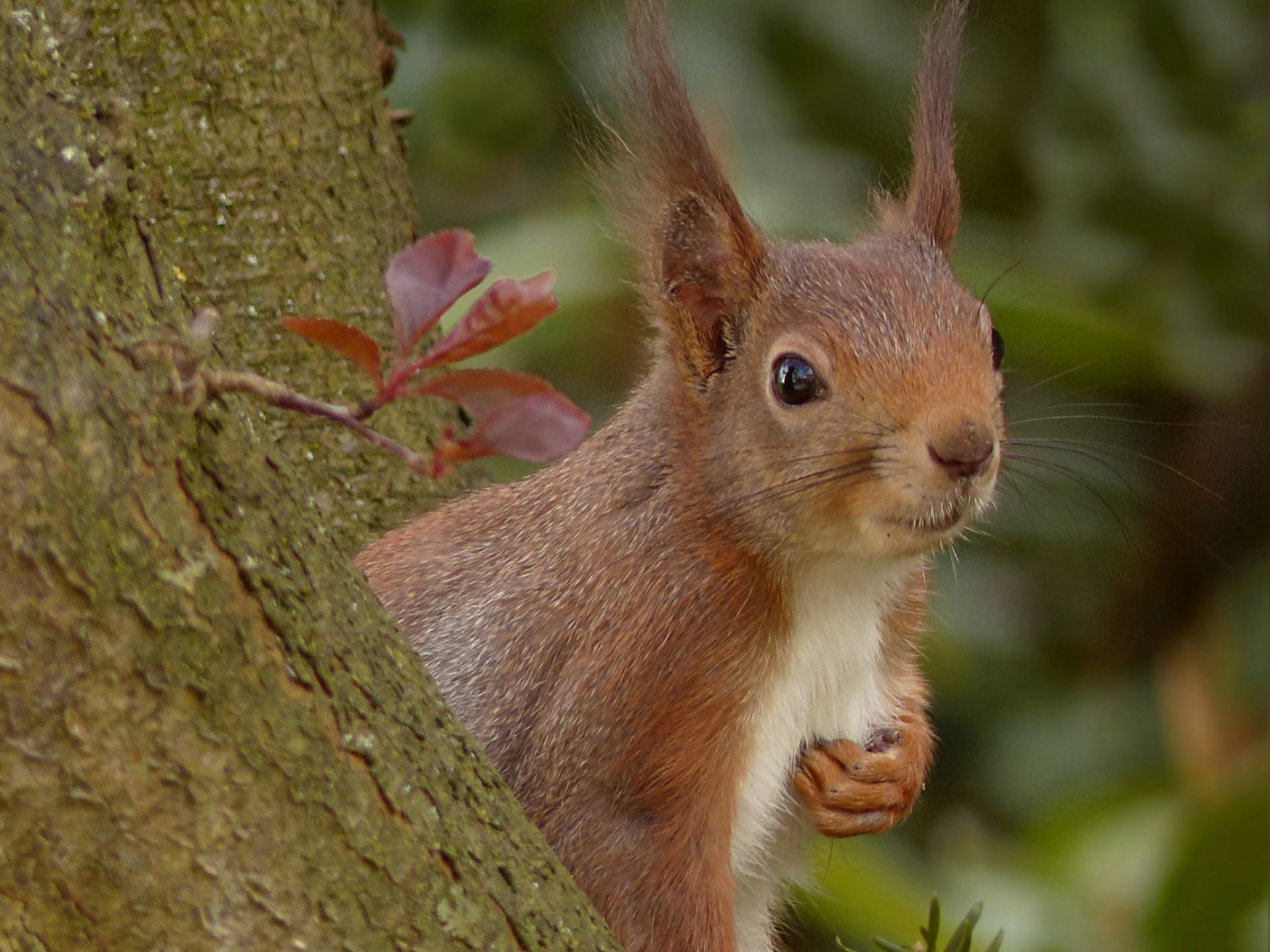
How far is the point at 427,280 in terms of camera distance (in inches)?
39.9

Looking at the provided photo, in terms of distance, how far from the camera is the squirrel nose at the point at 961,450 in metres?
1.81

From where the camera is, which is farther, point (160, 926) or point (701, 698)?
point (701, 698)

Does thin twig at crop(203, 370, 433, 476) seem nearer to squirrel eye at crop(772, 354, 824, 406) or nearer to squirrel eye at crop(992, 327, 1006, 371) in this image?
squirrel eye at crop(772, 354, 824, 406)

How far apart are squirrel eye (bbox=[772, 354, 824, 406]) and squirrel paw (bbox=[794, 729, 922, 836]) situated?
499 mm

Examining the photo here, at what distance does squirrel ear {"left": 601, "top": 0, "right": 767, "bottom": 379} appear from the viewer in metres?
2.01

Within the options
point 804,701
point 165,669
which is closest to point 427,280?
point 165,669

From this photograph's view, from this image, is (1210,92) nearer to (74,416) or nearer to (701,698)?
(701,698)

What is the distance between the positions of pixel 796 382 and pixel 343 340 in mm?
1037

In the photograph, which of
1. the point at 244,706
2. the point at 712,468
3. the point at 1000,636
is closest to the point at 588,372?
the point at 1000,636

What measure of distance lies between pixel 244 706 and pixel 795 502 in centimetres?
96

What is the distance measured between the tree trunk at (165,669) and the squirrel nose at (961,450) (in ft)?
2.28

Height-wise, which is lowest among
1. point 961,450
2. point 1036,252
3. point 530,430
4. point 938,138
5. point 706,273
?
point 530,430

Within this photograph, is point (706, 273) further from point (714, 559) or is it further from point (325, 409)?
point (325, 409)

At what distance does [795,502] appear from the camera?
6.31 feet
